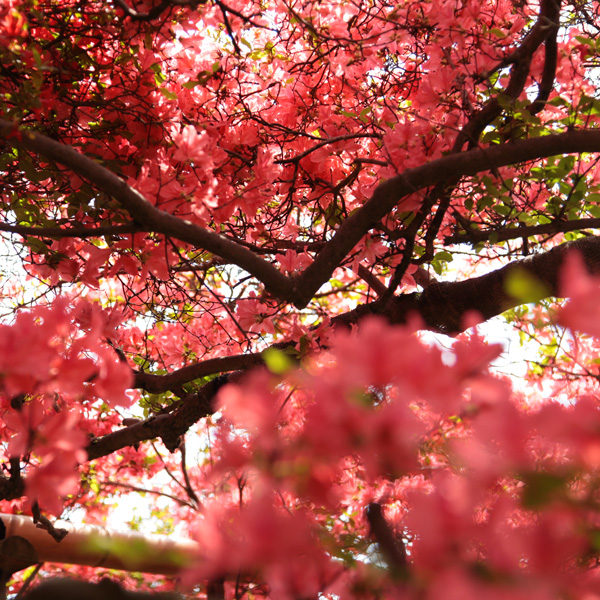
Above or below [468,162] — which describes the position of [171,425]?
below

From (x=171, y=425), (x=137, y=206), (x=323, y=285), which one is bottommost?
(x=171, y=425)

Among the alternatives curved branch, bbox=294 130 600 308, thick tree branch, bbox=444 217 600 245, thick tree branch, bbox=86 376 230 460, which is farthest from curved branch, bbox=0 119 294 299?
thick tree branch, bbox=86 376 230 460

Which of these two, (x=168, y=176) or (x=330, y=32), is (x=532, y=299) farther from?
(x=330, y=32)

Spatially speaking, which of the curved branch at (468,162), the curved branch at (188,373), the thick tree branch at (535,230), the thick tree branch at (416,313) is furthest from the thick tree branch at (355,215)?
the curved branch at (188,373)

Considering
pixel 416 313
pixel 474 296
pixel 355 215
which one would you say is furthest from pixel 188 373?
pixel 474 296

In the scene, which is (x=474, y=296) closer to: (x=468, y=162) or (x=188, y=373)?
(x=468, y=162)

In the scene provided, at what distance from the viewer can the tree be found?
0.63 meters

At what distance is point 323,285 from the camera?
217 cm

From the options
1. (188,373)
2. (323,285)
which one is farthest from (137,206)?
(188,373)

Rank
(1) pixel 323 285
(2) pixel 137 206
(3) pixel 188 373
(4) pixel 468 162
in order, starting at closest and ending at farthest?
(2) pixel 137 206
(4) pixel 468 162
(1) pixel 323 285
(3) pixel 188 373

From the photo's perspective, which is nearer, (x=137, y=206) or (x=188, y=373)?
(x=137, y=206)

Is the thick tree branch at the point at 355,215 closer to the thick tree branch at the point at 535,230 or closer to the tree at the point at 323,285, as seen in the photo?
the tree at the point at 323,285

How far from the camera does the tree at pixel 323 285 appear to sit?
634 mm

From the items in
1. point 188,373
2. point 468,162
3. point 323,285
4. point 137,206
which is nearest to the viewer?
point 137,206
